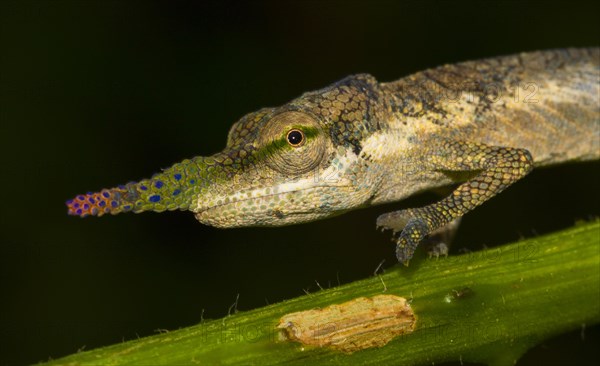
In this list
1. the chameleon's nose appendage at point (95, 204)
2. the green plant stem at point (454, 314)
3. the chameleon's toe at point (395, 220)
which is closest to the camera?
the chameleon's nose appendage at point (95, 204)

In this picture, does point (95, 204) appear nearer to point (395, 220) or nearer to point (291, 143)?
point (291, 143)

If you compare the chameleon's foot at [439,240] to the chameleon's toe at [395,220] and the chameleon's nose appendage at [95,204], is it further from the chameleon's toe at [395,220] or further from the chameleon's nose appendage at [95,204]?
the chameleon's nose appendage at [95,204]

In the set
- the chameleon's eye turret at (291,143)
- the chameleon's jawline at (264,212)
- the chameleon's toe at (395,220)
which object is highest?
the chameleon's eye turret at (291,143)

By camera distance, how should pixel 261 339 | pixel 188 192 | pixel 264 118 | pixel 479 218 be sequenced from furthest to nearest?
pixel 479 218, pixel 264 118, pixel 188 192, pixel 261 339

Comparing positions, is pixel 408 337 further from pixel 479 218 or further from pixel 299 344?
pixel 479 218

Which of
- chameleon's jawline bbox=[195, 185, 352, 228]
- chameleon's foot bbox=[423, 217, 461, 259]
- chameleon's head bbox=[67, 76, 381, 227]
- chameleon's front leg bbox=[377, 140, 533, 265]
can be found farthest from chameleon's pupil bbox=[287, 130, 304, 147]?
chameleon's foot bbox=[423, 217, 461, 259]

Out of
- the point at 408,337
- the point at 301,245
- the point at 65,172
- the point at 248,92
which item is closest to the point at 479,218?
the point at 301,245

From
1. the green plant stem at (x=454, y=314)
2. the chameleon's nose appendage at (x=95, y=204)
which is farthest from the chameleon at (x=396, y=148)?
the green plant stem at (x=454, y=314)
